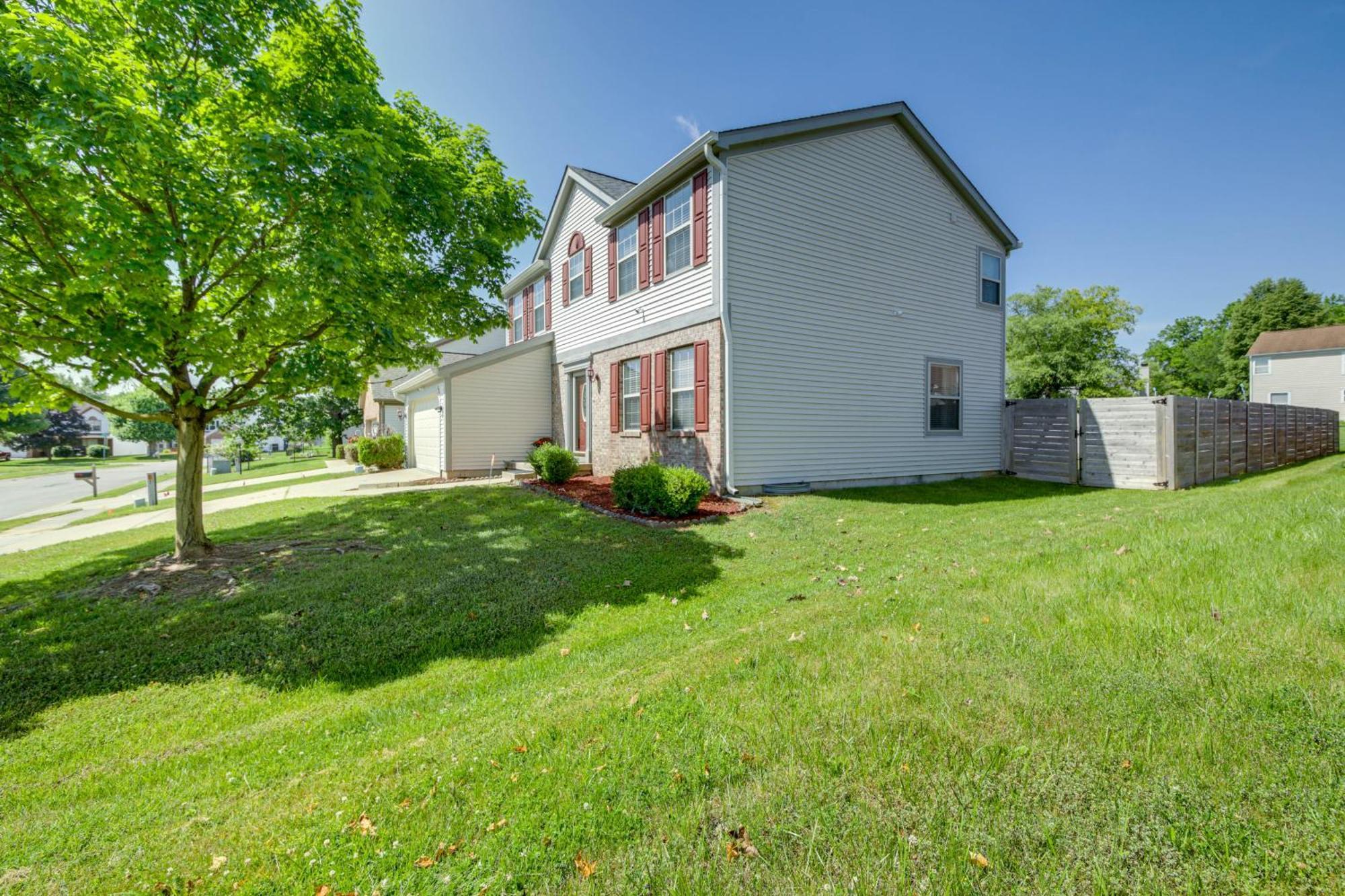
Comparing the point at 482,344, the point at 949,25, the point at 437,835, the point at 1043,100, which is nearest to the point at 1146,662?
the point at 437,835

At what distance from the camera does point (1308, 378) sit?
113 feet

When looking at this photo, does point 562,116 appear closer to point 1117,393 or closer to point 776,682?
point 776,682

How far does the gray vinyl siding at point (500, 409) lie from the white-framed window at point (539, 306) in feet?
6.45

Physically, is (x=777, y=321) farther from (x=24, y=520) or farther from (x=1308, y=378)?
(x=1308, y=378)

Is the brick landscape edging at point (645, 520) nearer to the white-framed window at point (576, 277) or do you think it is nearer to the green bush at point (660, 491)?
the green bush at point (660, 491)

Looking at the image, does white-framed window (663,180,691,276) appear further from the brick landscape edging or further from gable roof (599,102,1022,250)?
the brick landscape edging

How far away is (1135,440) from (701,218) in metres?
10.9

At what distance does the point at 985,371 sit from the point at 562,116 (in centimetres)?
1240

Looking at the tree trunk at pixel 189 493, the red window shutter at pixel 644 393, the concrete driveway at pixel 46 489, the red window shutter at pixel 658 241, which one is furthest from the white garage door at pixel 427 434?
the concrete driveway at pixel 46 489

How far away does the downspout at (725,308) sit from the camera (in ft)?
31.2

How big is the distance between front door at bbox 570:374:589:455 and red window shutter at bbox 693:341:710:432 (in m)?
5.41

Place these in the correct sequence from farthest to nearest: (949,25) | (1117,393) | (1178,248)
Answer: (1117,393)
(1178,248)
(949,25)

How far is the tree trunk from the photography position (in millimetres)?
6621

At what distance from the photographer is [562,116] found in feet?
41.1
